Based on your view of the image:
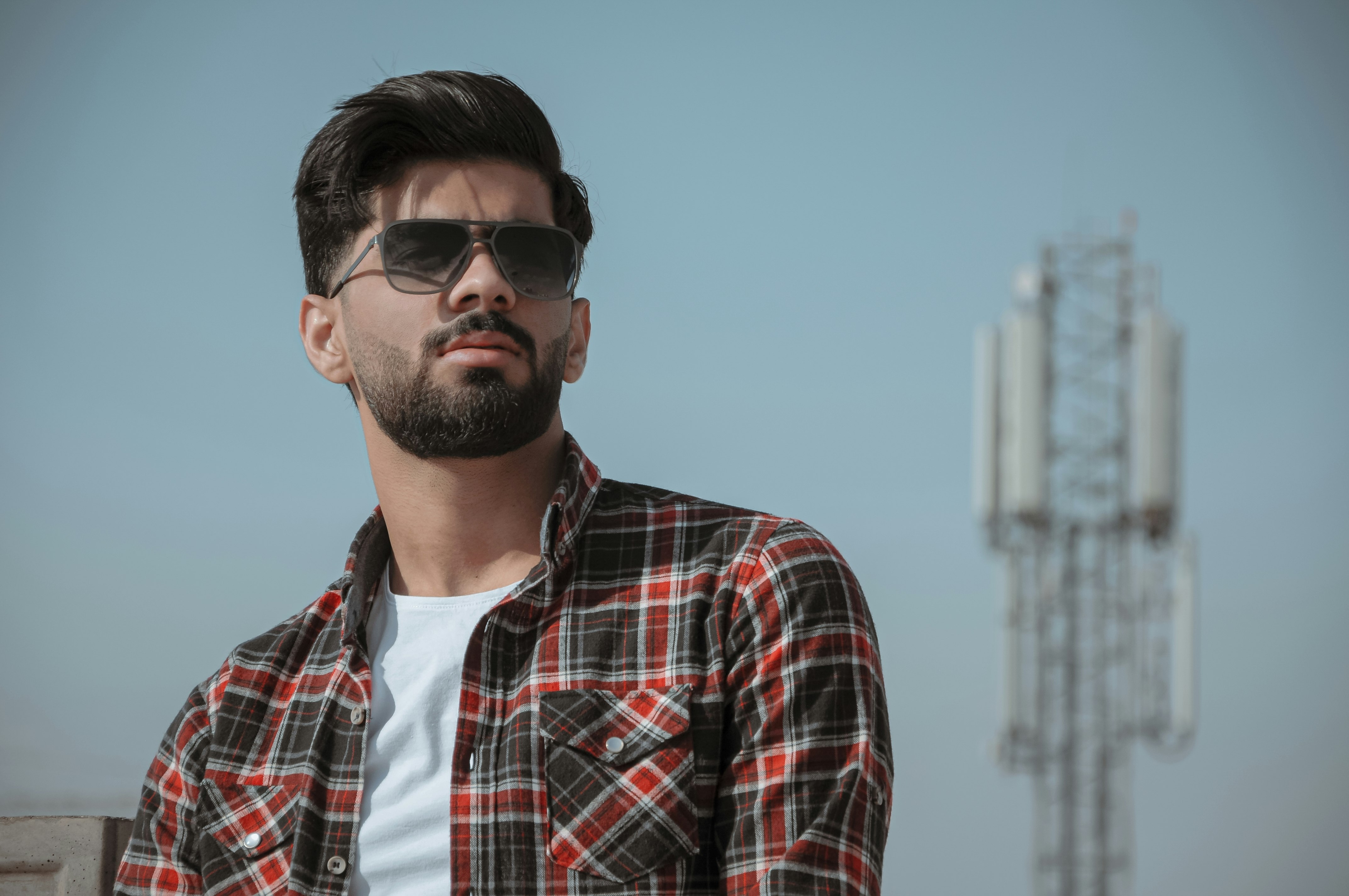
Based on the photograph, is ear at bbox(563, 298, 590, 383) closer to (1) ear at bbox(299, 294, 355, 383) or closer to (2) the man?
(2) the man

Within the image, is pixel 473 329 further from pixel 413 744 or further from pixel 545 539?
pixel 413 744

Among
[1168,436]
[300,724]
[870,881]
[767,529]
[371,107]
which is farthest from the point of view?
[1168,436]

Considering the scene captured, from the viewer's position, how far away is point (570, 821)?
2.35 meters

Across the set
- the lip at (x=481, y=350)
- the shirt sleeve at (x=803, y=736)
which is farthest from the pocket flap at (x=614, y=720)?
the lip at (x=481, y=350)

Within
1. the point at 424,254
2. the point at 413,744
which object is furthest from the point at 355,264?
the point at 413,744

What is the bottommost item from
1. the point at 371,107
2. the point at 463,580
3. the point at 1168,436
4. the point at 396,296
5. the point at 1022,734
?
the point at 1022,734

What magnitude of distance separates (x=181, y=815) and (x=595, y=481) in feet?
3.46

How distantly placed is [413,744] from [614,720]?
1.36 ft

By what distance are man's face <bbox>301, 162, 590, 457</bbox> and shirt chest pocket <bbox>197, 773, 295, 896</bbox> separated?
2.36 feet

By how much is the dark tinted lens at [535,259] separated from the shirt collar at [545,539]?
1.13 ft

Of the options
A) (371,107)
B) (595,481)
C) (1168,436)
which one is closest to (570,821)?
(595,481)

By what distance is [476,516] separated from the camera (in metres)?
2.82

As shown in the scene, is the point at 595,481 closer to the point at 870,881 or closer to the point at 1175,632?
the point at 870,881

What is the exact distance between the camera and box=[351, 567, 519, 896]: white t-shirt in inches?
96.4
